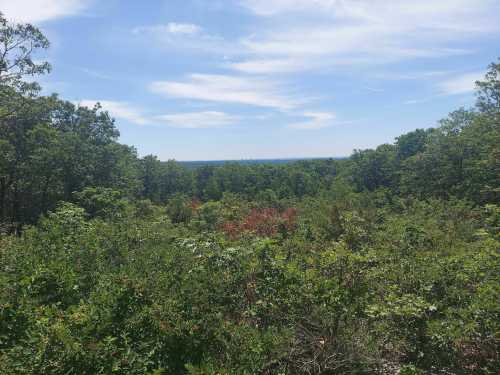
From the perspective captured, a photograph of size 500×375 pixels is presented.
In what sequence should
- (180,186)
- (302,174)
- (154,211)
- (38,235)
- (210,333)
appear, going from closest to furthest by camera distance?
(210,333), (38,235), (154,211), (302,174), (180,186)

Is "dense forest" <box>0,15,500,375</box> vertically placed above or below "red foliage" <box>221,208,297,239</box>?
above

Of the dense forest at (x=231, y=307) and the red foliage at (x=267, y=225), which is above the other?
the dense forest at (x=231, y=307)

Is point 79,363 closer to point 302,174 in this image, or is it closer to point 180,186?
point 302,174

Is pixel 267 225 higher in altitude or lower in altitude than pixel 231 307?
lower

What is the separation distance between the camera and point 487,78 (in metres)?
22.4

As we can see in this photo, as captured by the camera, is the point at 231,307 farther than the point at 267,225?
No

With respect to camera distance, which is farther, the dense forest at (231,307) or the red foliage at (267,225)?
the red foliage at (267,225)

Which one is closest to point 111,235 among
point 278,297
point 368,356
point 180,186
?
point 278,297

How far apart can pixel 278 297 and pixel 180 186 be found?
149 ft

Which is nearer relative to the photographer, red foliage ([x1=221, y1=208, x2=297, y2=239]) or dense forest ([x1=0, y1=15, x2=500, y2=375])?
dense forest ([x1=0, y1=15, x2=500, y2=375])

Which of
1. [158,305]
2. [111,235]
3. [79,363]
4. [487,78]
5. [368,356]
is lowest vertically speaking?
[368,356]

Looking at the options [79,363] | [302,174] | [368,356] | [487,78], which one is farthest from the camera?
[302,174]

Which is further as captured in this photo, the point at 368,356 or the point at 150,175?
the point at 150,175

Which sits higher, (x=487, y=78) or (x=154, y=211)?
(x=487, y=78)
